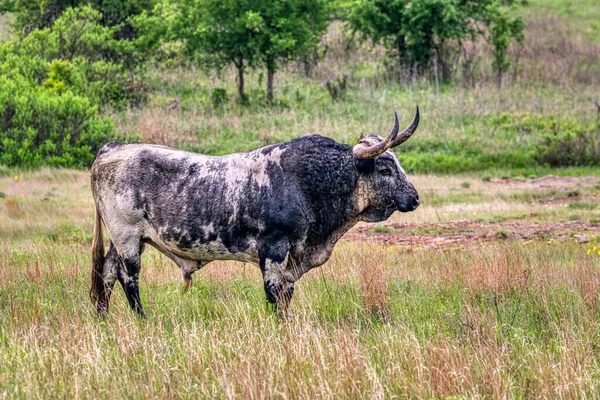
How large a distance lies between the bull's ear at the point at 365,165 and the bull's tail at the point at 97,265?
111 inches

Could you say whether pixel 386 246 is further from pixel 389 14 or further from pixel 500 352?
pixel 389 14

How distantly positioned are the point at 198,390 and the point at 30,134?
21410 millimetres

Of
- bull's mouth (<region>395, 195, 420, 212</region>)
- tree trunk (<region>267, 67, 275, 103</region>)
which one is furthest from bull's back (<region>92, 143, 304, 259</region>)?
tree trunk (<region>267, 67, 275, 103</region>)

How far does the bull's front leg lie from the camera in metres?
8.20

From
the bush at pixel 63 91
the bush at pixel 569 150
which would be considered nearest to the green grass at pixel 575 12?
the bush at pixel 569 150

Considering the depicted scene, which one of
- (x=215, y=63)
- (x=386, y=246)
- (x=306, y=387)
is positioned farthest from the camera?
(x=215, y=63)

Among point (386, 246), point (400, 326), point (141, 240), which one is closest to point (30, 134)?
point (386, 246)

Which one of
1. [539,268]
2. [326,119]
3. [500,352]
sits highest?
[500,352]

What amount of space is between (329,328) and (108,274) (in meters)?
2.57

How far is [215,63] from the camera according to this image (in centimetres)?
3606

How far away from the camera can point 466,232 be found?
1598 centimetres

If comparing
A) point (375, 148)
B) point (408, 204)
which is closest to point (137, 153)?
point (375, 148)

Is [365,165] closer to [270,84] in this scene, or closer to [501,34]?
[270,84]

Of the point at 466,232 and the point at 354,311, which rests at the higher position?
the point at 354,311
